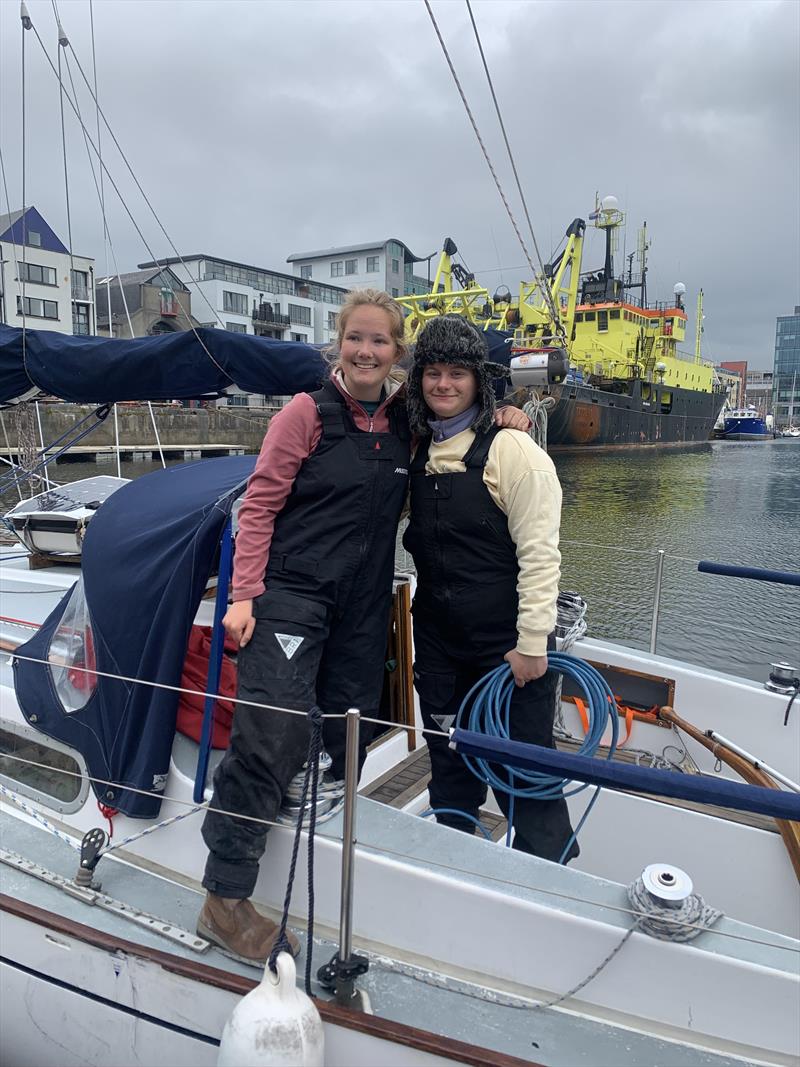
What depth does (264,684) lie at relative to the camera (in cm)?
212

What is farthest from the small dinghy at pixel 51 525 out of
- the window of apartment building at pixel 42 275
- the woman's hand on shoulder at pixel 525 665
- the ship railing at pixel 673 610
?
the window of apartment building at pixel 42 275

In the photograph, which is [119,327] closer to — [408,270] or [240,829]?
[408,270]

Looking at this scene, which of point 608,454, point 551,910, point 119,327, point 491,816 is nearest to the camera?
point 551,910

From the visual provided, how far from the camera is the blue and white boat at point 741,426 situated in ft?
234

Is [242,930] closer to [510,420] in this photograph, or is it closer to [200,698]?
[200,698]

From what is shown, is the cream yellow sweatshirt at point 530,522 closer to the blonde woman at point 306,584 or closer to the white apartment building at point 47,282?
the blonde woman at point 306,584

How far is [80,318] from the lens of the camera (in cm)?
4084

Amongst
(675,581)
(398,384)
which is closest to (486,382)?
(398,384)

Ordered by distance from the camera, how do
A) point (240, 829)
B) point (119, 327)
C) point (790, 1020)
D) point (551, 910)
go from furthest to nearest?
point (119, 327) → point (240, 829) → point (551, 910) → point (790, 1020)

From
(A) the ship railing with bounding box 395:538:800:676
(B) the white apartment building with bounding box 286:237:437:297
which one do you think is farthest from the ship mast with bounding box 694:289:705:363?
(A) the ship railing with bounding box 395:538:800:676

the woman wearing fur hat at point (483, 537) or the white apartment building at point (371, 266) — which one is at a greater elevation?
the white apartment building at point (371, 266)

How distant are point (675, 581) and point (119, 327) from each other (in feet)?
132

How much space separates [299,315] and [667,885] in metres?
58.2

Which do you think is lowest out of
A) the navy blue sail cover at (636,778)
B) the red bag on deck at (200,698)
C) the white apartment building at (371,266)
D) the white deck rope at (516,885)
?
the white deck rope at (516,885)
